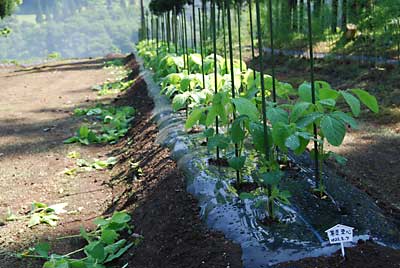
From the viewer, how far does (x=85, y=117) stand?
8469mm

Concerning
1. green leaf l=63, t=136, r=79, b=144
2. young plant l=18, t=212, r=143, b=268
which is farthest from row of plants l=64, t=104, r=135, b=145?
young plant l=18, t=212, r=143, b=268

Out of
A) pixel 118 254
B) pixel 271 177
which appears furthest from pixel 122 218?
pixel 271 177

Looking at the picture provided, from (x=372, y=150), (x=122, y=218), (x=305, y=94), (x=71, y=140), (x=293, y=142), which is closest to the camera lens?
(x=293, y=142)

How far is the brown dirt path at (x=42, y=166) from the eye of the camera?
393 centimetres

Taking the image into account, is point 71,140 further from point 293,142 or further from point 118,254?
point 293,142

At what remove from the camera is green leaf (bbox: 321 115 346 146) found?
2314mm

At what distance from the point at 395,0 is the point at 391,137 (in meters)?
3.12

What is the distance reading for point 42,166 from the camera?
5.67 m

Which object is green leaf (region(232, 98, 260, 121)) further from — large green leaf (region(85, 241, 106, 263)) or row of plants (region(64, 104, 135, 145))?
row of plants (region(64, 104, 135, 145))

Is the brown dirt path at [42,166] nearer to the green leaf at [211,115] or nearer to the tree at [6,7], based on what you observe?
the green leaf at [211,115]

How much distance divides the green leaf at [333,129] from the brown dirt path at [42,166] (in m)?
2.09

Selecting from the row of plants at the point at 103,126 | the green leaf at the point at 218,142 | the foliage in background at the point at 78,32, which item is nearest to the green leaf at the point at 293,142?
the green leaf at the point at 218,142

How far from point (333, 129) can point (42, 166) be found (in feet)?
13.2

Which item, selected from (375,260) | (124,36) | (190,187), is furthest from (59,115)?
(124,36)
